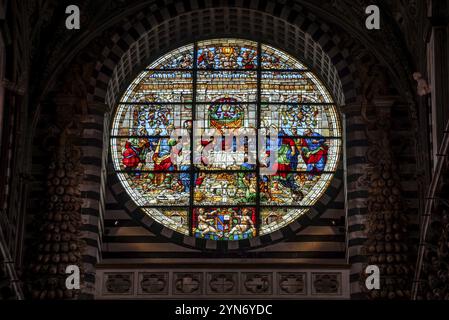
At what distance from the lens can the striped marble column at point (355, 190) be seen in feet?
82.0

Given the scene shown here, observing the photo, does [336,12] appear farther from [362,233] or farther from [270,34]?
[362,233]

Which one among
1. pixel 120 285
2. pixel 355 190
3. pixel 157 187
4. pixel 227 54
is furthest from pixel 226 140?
pixel 120 285

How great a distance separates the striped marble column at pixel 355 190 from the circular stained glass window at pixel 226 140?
3.12 ft

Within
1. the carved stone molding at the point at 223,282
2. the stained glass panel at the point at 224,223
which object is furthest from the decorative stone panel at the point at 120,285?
the stained glass panel at the point at 224,223

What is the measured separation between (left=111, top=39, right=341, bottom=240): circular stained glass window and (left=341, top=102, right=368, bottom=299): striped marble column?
952 millimetres

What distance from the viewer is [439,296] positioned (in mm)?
20156

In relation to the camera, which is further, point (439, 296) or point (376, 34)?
point (376, 34)

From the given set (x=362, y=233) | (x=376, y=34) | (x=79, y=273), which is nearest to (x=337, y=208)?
(x=362, y=233)

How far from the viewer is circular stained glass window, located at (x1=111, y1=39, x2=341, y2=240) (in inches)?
1044

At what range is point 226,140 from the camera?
27.1m

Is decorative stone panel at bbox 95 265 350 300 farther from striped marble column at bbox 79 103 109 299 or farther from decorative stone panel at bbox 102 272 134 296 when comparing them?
striped marble column at bbox 79 103 109 299

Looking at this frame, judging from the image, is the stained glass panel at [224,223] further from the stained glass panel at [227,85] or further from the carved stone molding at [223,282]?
the stained glass panel at [227,85]

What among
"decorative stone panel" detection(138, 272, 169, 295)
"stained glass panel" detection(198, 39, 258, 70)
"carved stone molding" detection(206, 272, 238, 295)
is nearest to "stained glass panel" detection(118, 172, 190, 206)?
"decorative stone panel" detection(138, 272, 169, 295)

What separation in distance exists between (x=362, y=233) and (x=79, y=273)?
18.4 feet
